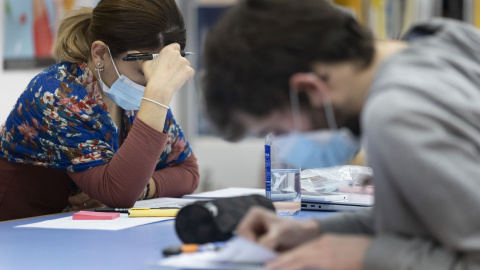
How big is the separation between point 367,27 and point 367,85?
0.10 m

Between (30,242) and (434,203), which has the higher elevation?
(434,203)

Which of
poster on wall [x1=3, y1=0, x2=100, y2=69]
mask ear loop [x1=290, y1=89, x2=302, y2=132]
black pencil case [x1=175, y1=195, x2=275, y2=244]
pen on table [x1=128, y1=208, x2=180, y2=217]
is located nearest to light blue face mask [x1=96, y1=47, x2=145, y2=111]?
pen on table [x1=128, y1=208, x2=180, y2=217]

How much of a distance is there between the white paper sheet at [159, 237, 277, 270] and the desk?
0.15 m

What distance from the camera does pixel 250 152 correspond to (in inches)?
151

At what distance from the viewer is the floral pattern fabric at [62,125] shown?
68.5 inches

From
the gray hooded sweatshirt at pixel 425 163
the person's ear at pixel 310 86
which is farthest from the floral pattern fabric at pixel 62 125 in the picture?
the gray hooded sweatshirt at pixel 425 163

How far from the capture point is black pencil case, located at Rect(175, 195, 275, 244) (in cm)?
103

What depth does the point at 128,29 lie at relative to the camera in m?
1.78

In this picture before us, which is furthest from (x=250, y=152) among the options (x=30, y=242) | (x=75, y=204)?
(x=30, y=242)

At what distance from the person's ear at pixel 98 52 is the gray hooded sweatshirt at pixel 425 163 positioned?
1230 mm

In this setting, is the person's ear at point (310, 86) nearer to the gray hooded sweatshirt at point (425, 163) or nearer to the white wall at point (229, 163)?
Result: the gray hooded sweatshirt at point (425, 163)

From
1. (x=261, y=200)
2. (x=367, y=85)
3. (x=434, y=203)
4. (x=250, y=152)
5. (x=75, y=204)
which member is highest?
(x=367, y=85)

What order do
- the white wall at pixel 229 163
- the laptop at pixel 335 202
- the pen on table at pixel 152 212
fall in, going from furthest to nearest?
1. the white wall at pixel 229 163
2. the laptop at pixel 335 202
3. the pen on table at pixel 152 212

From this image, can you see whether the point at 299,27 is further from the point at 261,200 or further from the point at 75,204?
the point at 75,204
